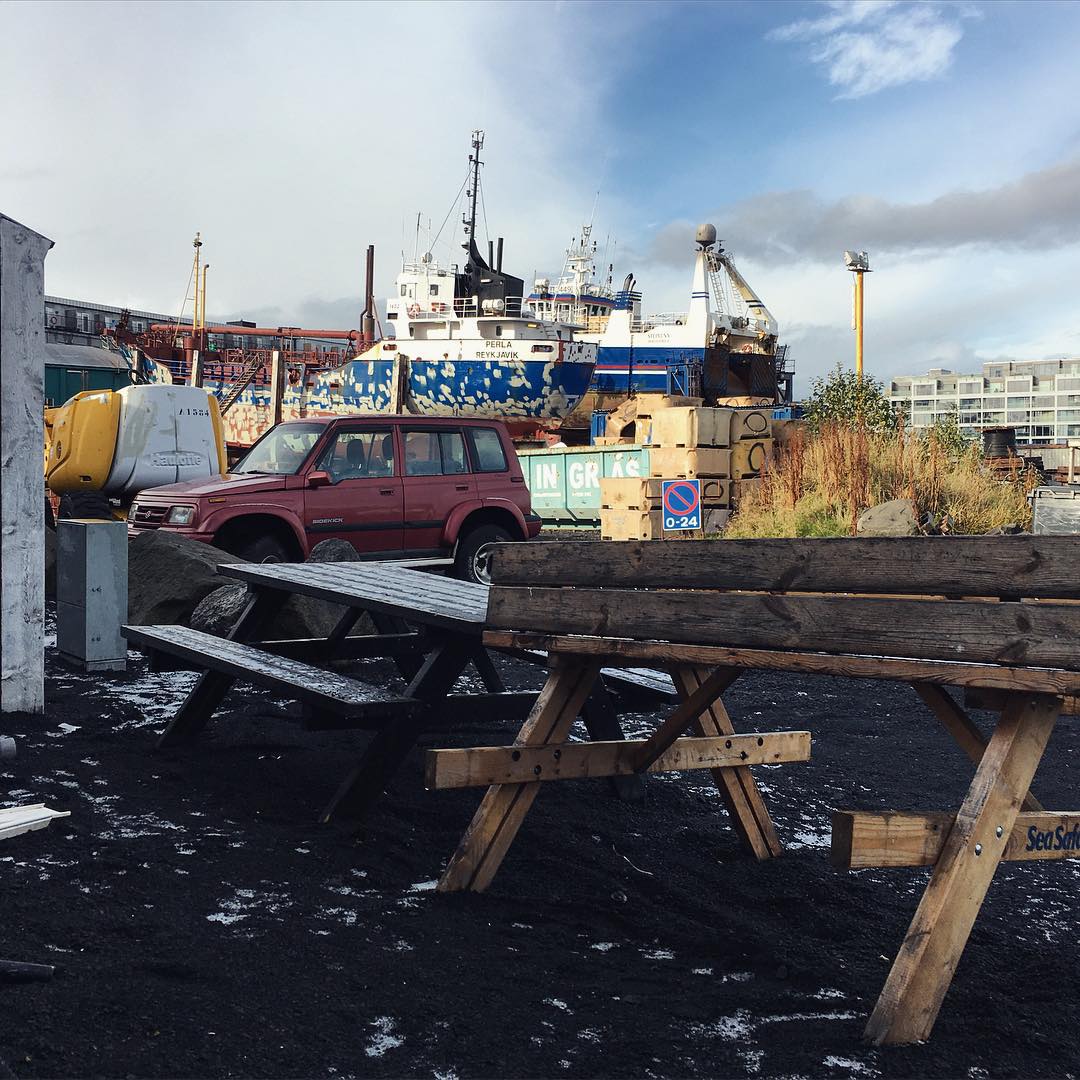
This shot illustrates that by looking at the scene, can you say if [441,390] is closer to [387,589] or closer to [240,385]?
[240,385]

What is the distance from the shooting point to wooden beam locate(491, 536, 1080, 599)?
2.87m

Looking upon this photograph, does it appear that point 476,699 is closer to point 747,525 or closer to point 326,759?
point 326,759

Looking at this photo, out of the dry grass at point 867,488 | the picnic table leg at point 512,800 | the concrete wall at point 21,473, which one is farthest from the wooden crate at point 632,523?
the picnic table leg at point 512,800

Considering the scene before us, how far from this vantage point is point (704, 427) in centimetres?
1620

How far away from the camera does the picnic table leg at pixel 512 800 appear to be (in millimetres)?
4086

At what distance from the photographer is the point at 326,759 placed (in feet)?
19.2

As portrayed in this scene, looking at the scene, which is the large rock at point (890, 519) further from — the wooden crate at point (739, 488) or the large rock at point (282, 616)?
the large rock at point (282, 616)

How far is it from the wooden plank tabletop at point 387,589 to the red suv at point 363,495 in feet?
14.5

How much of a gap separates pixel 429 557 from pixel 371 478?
1.00m

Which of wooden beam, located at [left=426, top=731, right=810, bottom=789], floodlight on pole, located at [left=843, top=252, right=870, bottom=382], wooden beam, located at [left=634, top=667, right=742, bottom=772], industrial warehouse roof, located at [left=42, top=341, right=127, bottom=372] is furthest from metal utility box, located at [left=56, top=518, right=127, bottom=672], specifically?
industrial warehouse roof, located at [left=42, top=341, right=127, bottom=372]

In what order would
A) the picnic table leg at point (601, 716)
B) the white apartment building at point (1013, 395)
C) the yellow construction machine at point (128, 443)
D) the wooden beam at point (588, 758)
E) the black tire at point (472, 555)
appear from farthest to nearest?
the white apartment building at point (1013, 395) < the yellow construction machine at point (128, 443) < the black tire at point (472, 555) < the picnic table leg at point (601, 716) < the wooden beam at point (588, 758)

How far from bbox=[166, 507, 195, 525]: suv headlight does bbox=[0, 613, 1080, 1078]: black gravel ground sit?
4989 millimetres

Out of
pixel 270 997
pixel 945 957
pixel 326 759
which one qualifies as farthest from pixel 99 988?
pixel 326 759

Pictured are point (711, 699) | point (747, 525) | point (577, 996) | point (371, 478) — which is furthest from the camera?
point (747, 525)
